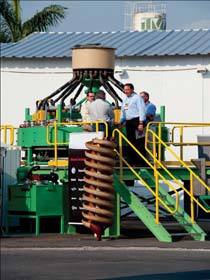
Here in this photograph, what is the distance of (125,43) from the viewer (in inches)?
1278

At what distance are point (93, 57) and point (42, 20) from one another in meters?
23.7

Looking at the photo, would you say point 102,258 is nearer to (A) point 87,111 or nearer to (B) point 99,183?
(B) point 99,183

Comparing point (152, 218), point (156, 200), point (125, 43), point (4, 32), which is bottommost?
point (152, 218)

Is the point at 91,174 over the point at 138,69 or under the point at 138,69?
under

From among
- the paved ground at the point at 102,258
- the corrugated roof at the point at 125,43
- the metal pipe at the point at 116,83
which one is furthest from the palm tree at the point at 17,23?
the paved ground at the point at 102,258

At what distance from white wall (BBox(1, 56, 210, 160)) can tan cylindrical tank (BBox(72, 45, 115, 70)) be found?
25.3 feet

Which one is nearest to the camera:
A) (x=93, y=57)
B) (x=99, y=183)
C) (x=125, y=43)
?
(x=99, y=183)

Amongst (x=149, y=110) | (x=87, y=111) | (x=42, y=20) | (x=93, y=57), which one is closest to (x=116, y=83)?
(x=93, y=57)

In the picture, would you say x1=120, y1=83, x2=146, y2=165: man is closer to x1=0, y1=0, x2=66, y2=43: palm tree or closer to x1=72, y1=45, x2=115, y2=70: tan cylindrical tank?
x1=72, y1=45, x2=115, y2=70: tan cylindrical tank

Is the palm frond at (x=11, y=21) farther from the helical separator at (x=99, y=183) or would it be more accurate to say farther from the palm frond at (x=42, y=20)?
the helical separator at (x=99, y=183)

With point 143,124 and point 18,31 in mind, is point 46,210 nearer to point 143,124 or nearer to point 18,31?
point 143,124

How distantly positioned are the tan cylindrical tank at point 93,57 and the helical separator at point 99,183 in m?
Answer: 4.45

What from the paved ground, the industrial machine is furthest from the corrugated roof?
the paved ground

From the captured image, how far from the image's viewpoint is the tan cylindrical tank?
2272 cm
